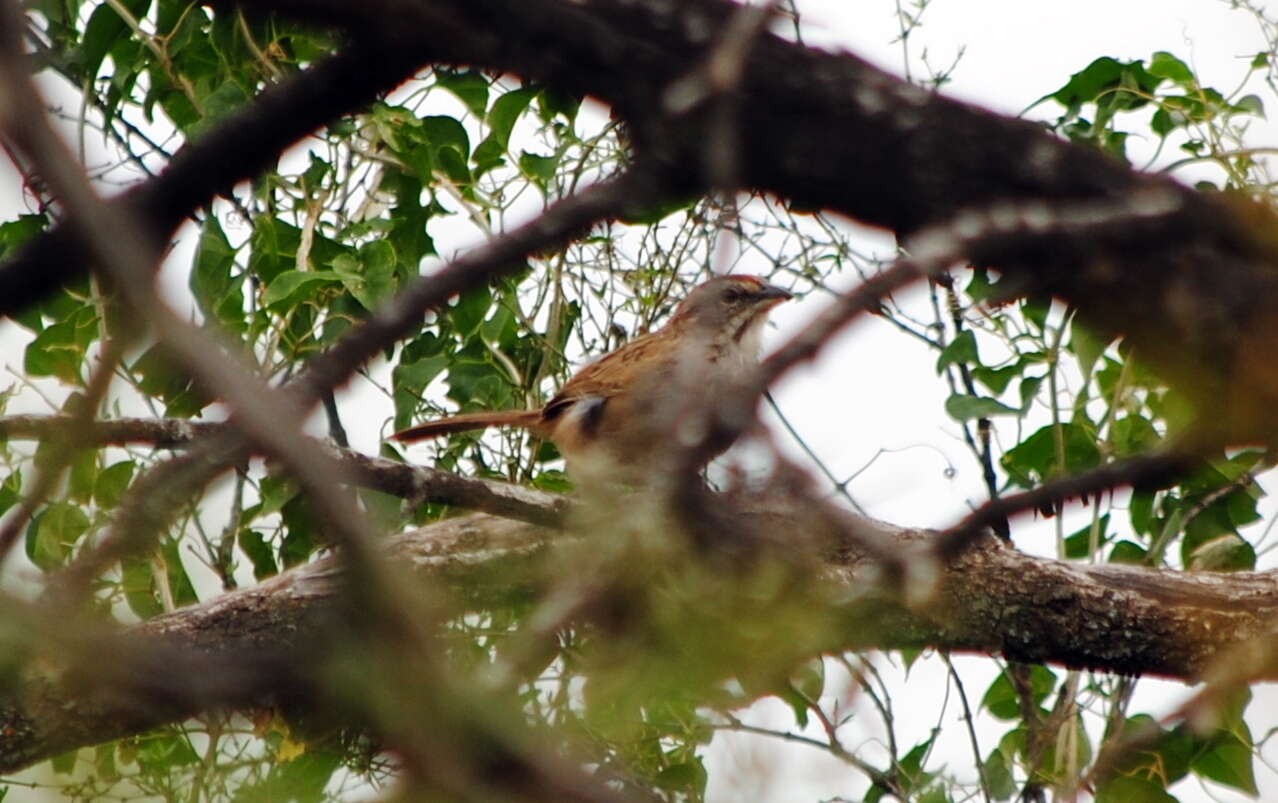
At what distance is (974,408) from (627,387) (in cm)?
202

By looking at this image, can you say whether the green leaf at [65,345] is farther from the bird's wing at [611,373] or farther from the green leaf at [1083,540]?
the green leaf at [1083,540]

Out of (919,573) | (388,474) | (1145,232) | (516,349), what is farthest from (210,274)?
(1145,232)

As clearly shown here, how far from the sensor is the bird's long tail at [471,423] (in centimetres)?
593

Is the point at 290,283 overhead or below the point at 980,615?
overhead

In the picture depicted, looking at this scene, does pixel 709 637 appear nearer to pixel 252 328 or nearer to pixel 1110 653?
pixel 1110 653

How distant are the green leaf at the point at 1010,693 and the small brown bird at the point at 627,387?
1.45m

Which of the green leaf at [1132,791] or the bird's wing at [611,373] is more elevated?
the bird's wing at [611,373]

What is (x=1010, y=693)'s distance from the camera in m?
5.68

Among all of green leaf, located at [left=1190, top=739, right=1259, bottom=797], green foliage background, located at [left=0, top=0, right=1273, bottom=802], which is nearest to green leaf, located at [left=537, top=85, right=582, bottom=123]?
green foliage background, located at [left=0, top=0, right=1273, bottom=802]

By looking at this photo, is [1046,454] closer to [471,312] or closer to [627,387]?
[627,387]

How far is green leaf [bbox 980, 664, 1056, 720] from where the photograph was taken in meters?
5.65

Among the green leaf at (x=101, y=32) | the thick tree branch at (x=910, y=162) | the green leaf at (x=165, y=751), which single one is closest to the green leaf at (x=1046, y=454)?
the green leaf at (x=165, y=751)

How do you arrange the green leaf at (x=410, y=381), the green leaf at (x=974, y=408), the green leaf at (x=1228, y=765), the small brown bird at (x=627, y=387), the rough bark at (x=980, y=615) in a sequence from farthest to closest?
the small brown bird at (x=627, y=387) < the green leaf at (x=410, y=381) < the green leaf at (x=1228, y=765) < the green leaf at (x=974, y=408) < the rough bark at (x=980, y=615)

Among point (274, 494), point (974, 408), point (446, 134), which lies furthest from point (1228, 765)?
point (446, 134)
